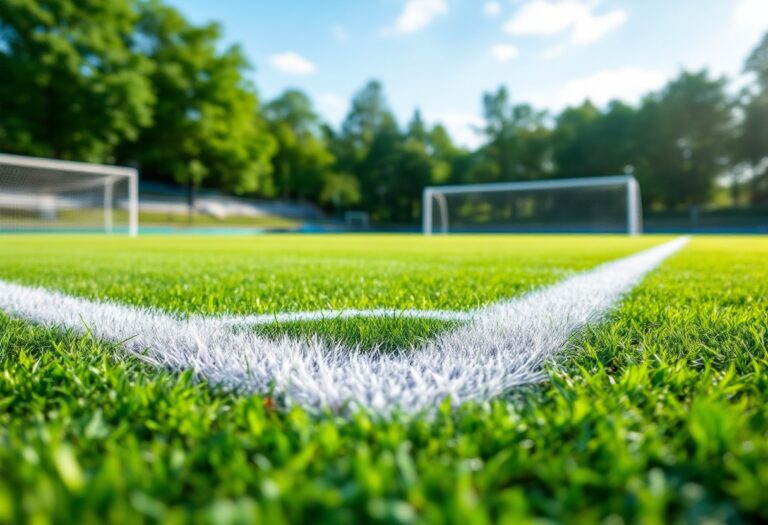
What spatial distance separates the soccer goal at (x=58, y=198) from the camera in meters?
17.9

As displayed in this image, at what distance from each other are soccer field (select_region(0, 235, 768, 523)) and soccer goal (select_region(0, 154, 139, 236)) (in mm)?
17477

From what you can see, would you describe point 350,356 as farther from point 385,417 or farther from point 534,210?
point 534,210

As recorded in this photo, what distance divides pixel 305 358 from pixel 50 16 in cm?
3271

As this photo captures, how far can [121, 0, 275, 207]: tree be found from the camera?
3075 cm

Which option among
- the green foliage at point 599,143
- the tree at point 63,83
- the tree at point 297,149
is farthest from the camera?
the tree at point 297,149

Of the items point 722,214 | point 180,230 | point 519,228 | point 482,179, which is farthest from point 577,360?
point 482,179

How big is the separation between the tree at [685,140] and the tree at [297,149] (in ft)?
88.7

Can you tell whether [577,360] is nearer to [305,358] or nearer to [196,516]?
[305,358]

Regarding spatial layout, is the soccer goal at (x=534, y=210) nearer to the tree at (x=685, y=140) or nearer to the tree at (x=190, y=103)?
the tree at (x=685, y=140)

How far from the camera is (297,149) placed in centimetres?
4822

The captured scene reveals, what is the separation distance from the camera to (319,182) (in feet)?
154

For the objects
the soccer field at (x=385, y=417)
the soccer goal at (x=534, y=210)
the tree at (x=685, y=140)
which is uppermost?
the tree at (x=685, y=140)

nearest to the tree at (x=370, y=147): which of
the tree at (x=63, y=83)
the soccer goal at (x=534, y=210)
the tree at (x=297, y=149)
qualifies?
the tree at (x=297, y=149)

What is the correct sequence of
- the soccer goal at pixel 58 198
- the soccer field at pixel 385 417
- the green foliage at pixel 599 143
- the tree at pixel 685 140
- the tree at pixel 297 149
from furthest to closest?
the tree at pixel 297 149
the green foliage at pixel 599 143
the tree at pixel 685 140
the soccer goal at pixel 58 198
the soccer field at pixel 385 417
